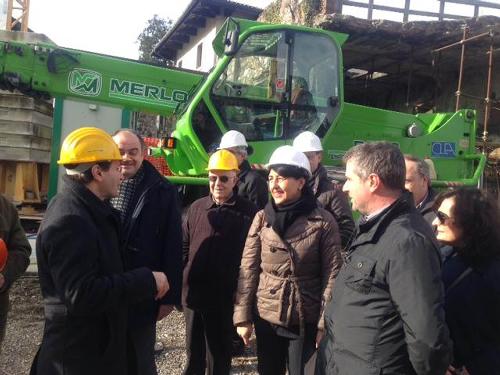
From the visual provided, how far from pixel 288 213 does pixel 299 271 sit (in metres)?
0.33

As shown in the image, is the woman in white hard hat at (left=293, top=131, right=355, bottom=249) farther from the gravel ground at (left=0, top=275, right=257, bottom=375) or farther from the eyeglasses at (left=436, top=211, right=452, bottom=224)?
the gravel ground at (left=0, top=275, right=257, bottom=375)

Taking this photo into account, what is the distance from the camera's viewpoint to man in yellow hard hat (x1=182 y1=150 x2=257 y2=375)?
3.43m

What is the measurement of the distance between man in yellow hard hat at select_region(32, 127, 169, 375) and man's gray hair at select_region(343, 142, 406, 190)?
41.8 inches

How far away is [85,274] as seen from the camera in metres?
2.03

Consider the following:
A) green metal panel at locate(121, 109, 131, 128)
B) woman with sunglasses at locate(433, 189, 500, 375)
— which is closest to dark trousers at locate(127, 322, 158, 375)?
woman with sunglasses at locate(433, 189, 500, 375)

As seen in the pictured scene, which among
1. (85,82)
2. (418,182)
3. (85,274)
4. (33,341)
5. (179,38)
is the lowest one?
(33,341)

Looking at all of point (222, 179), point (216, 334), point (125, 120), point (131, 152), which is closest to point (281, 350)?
point (216, 334)

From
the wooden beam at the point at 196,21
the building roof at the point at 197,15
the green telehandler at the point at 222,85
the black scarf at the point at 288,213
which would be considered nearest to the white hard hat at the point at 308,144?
the black scarf at the point at 288,213

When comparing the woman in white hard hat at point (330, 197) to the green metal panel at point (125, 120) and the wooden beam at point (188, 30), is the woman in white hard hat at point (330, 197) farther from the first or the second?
the wooden beam at point (188, 30)

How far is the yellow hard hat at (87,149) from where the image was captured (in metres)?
2.17

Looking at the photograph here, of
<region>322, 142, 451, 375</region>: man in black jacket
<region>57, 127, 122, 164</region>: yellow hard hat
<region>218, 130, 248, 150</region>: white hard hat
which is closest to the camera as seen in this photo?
<region>322, 142, 451, 375</region>: man in black jacket

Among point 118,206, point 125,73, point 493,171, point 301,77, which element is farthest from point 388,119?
point 118,206

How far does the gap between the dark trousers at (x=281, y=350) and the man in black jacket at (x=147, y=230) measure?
22.1 inches

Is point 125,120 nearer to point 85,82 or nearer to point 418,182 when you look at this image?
point 85,82
